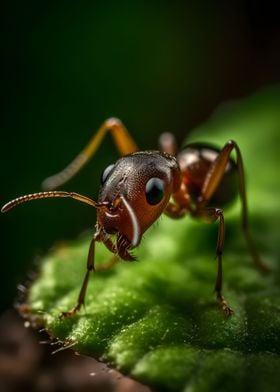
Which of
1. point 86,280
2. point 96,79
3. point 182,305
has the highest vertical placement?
point 96,79

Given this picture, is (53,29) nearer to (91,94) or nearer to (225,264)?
(91,94)

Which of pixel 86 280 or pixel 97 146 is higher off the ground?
Answer: pixel 97 146

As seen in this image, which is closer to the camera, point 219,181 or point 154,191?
point 154,191

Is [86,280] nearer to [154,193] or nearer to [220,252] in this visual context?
[154,193]

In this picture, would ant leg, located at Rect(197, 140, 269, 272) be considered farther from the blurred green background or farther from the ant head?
the blurred green background

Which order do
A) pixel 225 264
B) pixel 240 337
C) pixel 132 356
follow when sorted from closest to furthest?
pixel 132 356, pixel 240 337, pixel 225 264

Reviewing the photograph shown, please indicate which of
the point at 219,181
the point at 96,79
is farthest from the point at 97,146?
the point at 96,79

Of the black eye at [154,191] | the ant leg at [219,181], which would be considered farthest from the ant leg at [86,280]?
the ant leg at [219,181]

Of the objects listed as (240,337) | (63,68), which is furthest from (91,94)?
(240,337)
